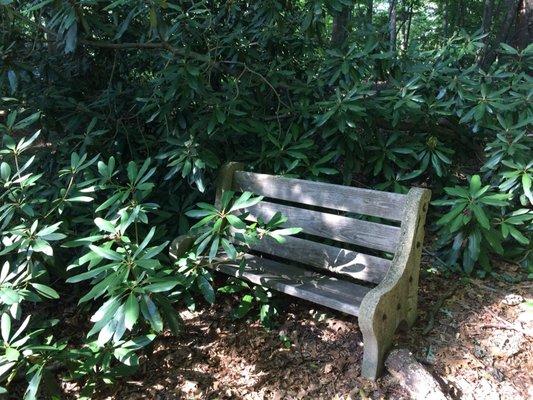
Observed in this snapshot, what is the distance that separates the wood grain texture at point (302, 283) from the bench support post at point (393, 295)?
0.43 feet

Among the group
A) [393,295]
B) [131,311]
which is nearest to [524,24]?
[393,295]

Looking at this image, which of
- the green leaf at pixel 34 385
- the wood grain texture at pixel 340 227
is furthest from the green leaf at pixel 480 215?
the green leaf at pixel 34 385

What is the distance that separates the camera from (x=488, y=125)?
3047 millimetres

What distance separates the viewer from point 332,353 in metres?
2.37

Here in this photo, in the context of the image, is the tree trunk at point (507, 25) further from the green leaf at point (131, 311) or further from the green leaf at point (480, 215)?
the green leaf at point (131, 311)

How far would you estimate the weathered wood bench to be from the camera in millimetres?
2096

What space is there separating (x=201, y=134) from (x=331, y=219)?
1.11m

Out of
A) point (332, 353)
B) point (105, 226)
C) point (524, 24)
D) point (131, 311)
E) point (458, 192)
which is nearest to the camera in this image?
point (131, 311)

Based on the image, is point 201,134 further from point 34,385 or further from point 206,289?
point 34,385

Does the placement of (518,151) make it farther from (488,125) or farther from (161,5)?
(161,5)

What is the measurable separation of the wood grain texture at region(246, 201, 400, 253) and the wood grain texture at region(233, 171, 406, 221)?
63mm

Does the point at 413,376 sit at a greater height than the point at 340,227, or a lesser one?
lesser

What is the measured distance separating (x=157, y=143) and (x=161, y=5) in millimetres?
1149

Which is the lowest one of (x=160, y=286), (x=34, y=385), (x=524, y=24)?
(x=34, y=385)
